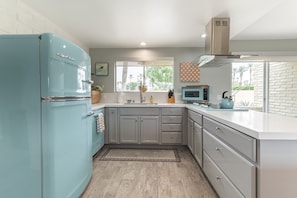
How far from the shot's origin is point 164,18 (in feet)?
10.0

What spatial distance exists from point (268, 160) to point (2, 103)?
198cm

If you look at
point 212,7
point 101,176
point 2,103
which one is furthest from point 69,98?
point 212,7

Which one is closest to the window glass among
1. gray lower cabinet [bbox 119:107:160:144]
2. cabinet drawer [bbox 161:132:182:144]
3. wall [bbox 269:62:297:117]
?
wall [bbox 269:62:297:117]

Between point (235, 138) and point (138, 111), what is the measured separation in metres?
2.78

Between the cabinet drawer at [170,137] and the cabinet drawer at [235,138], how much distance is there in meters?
1.87

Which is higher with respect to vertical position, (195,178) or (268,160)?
(268,160)

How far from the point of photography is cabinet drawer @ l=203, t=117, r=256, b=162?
1.35m

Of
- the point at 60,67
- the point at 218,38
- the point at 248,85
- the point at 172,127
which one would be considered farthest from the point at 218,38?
the point at 248,85

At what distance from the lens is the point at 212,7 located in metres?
2.68

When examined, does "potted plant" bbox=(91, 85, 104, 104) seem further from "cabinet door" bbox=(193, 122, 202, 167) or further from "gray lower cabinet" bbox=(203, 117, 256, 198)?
"gray lower cabinet" bbox=(203, 117, 256, 198)

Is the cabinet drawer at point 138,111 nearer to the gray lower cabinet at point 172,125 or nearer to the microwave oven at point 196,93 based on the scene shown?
the gray lower cabinet at point 172,125

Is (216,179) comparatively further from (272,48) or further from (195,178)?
(272,48)

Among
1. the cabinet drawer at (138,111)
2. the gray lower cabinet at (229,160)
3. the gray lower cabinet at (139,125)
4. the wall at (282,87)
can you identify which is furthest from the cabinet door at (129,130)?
the wall at (282,87)

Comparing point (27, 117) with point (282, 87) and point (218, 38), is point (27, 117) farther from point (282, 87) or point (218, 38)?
point (282, 87)
